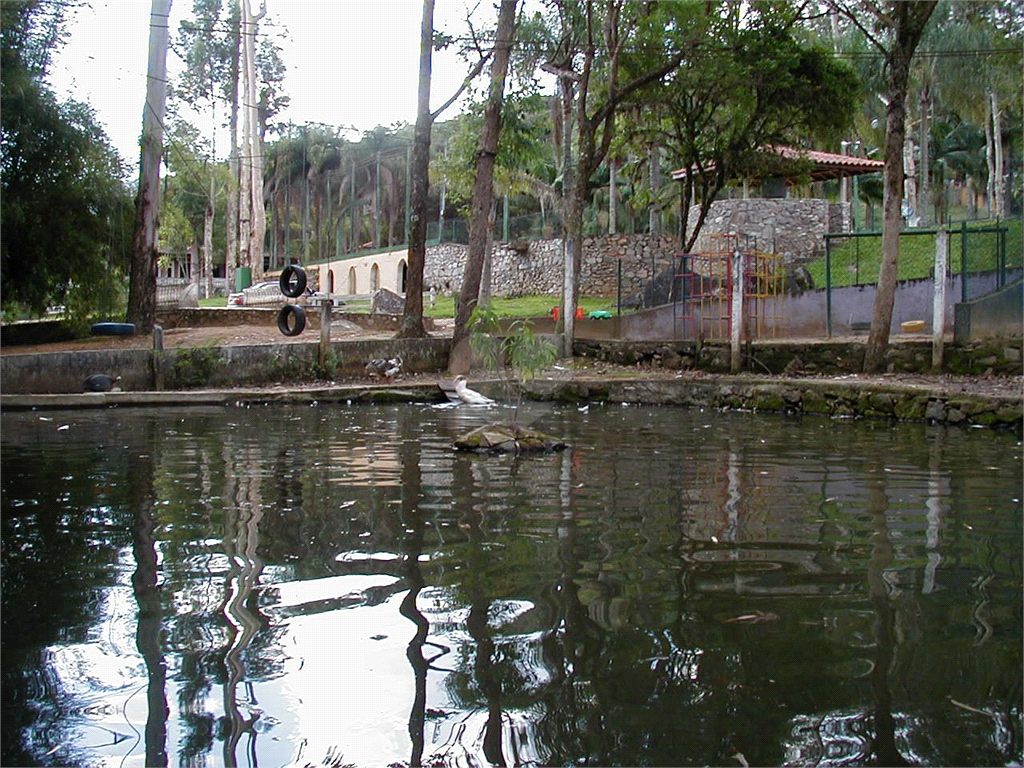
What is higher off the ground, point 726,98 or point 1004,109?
point 1004,109

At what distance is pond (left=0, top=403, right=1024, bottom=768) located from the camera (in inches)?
117

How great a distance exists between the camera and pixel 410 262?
20.9m

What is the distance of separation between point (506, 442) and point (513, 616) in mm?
5590

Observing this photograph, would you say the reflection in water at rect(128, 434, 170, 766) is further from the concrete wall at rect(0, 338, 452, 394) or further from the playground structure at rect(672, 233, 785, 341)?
the playground structure at rect(672, 233, 785, 341)

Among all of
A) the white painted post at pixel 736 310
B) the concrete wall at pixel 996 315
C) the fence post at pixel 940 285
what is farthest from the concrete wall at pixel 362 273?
the concrete wall at pixel 996 315

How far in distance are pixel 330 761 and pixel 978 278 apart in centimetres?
1701

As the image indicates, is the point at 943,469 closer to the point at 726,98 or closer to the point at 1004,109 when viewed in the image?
the point at 726,98

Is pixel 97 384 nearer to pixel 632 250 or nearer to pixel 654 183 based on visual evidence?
pixel 654 183

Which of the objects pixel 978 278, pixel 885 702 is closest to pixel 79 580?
pixel 885 702

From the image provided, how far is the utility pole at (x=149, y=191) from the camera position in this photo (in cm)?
2161

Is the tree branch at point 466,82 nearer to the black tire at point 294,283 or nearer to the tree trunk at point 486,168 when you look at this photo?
the tree trunk at point 486,168

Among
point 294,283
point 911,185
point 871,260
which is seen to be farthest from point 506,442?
point 911,185

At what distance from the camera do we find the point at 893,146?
14922 millimetres

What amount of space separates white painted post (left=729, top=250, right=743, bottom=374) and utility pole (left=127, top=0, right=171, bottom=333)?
43.4 feet
